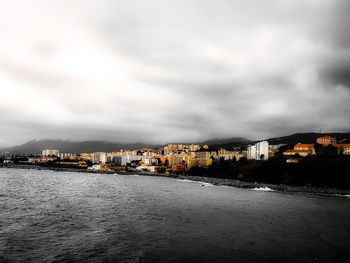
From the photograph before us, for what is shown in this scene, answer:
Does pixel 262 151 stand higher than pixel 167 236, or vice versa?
pixel 262 151

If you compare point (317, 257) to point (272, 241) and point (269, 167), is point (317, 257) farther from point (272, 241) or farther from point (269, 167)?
point (269, 167)

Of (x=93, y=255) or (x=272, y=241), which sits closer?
(x=93, y=255)

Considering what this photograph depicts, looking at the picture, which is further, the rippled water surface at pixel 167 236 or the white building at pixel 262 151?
the white building at pixel 262 151

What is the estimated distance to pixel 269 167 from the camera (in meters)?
110

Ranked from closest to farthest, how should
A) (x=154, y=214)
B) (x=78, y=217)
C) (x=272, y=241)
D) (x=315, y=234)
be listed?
1. (x=272, y=241)
2. (x=315, y=234)
3. (x=78, y=217)
4. (x=154, y=214)

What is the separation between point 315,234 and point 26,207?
108ft

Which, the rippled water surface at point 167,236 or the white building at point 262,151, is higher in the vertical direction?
the white building at point 262,151

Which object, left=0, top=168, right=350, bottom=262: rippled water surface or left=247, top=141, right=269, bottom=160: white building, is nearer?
left=0, top=168, right=350, bottom=262: rippled water surface

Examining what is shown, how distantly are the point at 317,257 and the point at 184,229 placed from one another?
10.6m

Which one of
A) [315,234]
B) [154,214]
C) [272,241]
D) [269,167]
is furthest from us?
[269,167]

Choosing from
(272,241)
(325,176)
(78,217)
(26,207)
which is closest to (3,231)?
(78,217)

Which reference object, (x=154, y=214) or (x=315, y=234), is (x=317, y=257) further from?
(x=154, y=214)

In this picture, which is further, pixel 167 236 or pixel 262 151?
pixel 262 151

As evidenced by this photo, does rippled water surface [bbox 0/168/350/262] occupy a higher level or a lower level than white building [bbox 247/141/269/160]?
lower
